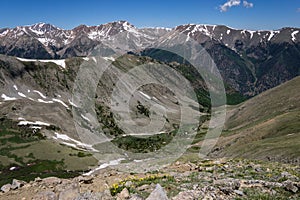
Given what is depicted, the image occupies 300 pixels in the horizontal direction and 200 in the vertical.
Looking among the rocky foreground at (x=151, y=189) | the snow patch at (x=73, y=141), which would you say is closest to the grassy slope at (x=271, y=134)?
the rocky foreground at (x=151, y=189)

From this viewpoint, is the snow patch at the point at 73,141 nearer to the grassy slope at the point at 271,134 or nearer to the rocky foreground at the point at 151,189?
the grassy slope at the point at 271,134

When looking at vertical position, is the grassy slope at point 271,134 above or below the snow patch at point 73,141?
above

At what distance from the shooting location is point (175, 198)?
19.8 meters

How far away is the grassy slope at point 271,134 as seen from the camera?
231ft

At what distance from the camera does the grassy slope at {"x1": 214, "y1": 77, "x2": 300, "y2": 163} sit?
7038cm

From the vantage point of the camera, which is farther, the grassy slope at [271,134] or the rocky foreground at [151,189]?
the grassy slope at [271,134]

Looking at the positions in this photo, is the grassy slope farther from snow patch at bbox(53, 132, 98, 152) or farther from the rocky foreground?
snow patch at bbox(53, 132, 98, 152)

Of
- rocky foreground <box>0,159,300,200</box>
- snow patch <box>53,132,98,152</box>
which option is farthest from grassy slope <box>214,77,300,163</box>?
snow patch <box>53,132,98,152</box>

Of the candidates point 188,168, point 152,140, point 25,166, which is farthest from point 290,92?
point 188,168

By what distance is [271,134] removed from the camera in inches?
4237

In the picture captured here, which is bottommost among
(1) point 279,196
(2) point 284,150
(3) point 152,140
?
(3) point 152,140

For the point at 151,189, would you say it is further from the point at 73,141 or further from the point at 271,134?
the point at 73,141

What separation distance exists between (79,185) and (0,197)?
6.45 m

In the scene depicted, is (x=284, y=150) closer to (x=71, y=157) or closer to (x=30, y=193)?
(x=30, y=193)
